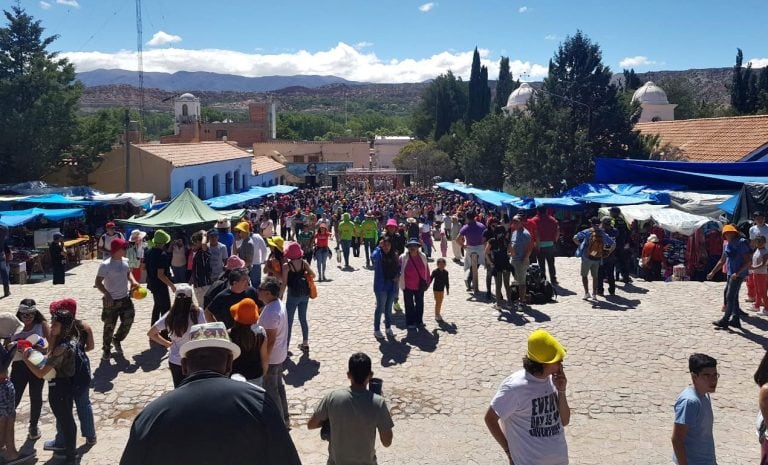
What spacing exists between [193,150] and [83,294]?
69.0ft

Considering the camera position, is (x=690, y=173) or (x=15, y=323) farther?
(x=690, y=173)

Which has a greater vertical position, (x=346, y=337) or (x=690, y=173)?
(x=690, y=173)

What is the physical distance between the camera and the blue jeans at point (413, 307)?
846cm

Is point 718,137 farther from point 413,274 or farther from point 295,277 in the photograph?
point 295,277

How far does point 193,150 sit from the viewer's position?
1232 inches

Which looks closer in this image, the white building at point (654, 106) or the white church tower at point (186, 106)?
the white building at point (654, 106)

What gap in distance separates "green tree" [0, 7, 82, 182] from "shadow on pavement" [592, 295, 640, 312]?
23.8 m

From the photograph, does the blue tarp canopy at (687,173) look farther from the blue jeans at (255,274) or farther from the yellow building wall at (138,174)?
the yellow building wall at (138,174)

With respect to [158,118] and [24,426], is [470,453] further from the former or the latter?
[158,118]

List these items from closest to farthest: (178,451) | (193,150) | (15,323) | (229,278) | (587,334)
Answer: (178,451)
(15,323)
(229,278)
(587,334)
(193,150)

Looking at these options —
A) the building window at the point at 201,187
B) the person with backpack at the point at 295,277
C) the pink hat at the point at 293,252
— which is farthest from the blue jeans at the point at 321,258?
the building window at the point at 201,187

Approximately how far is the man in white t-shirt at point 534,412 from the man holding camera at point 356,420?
26.0 inches

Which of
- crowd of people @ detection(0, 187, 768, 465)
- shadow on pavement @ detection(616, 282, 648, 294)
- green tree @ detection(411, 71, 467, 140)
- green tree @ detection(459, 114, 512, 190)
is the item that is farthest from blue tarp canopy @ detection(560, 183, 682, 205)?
green tree @ detection(411, 71, 467, 140)

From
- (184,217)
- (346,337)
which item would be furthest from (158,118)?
(346,337)
